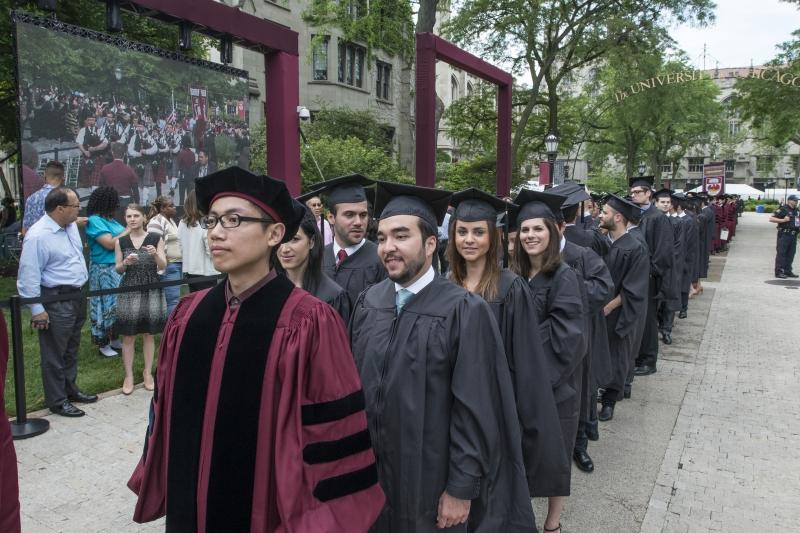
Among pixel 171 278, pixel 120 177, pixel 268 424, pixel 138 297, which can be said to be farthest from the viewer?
pixel 120 177

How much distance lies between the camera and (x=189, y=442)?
6.66 feet

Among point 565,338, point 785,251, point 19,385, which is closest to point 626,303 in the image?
point 565,338

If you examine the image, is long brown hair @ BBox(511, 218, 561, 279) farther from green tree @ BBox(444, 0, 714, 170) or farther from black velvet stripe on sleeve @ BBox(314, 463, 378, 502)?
green tree @ BBox(444, 0, 714, 170)

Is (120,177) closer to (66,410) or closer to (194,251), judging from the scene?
(194,251)

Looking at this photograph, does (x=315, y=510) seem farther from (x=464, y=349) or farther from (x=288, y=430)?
(x=464, y=349)

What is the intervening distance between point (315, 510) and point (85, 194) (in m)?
9.24

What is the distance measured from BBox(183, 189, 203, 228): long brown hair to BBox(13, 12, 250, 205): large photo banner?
9.41ft

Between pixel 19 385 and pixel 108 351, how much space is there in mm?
2677

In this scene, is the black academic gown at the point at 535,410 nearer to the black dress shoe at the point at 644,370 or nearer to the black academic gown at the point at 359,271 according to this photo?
the black academic gown at the point at 359,271

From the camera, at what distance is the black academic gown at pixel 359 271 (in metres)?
4.48

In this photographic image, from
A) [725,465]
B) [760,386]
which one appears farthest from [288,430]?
[760,386]

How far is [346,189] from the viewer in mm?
4836

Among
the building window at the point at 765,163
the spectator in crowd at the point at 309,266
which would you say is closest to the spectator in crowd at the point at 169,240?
the spectator in crowd at the point at 309,266

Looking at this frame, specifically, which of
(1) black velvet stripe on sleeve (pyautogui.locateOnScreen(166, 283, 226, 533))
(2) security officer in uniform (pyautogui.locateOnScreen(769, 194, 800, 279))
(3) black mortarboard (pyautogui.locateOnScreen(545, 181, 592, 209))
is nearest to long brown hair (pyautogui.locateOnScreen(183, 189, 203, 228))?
(3) black mortarboard (pyautogui.locateOnScreen(545, 181, 592, 209))
